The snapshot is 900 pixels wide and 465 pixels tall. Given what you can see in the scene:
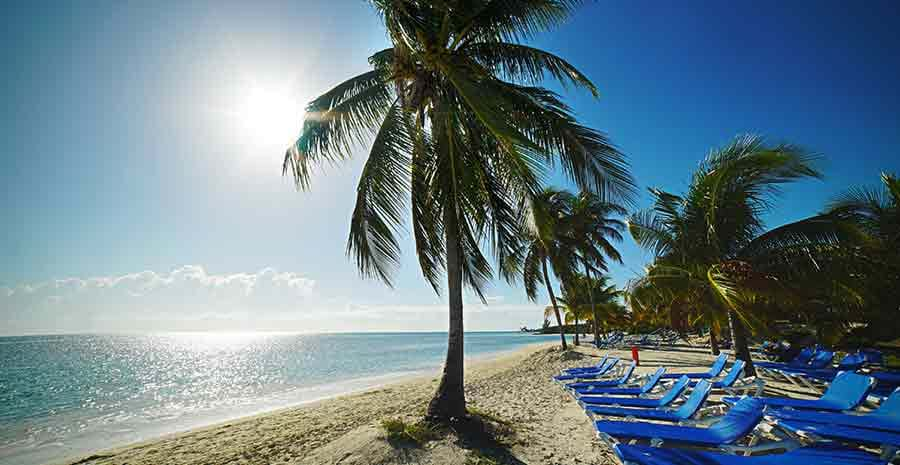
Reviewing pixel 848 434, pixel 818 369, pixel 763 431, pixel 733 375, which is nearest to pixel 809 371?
pixel 818 369

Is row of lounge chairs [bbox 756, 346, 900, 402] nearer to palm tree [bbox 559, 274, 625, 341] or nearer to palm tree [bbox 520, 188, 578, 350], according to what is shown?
palm tree [bbox 520, 188, 578, 350]

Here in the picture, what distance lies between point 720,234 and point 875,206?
554 centimetres

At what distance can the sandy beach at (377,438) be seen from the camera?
14.6 ft

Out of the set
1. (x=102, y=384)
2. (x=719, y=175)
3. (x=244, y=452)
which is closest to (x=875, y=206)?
(x=719, y=175)

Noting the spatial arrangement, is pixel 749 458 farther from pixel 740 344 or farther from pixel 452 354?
pixel 740 344

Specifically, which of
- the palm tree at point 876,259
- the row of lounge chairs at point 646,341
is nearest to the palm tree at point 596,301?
the row of lounge chairs at point 646,341

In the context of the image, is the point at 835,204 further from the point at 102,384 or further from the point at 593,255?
the point at 102,384

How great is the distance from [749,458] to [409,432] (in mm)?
3598

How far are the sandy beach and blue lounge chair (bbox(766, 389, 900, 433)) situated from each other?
2154 millimetres

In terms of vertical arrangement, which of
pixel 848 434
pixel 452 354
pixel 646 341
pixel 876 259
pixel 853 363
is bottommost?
pixel 646 341

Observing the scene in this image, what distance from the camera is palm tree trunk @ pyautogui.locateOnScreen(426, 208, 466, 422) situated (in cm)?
513

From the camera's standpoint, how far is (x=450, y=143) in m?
5.05

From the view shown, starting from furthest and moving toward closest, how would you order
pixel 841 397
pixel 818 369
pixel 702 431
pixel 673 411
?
pixel 818 369 → pixel 673 411 → pixel 841 397 → pixel 702 431

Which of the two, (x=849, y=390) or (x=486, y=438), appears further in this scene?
(x=486, y=438)
